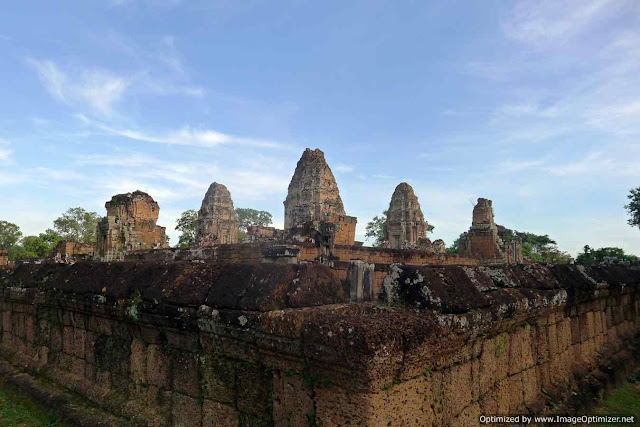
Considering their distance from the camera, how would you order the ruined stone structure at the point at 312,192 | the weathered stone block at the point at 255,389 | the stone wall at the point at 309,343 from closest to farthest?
1. the stone wall at the point at 309,343
2. the weathered stone block at the point at 255,389
3. the ruined stone structure at the point at 312,192

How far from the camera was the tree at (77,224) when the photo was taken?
54191 mm

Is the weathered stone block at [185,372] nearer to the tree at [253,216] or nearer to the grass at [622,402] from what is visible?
the grass at [622,402]

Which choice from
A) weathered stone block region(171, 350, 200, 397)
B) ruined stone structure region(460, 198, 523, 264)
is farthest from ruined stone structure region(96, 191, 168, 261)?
weathered stone block region(171, 350, 200, 397)

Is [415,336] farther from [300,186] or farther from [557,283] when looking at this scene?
[300,186]

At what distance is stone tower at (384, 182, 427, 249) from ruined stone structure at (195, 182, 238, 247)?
15.2 metres

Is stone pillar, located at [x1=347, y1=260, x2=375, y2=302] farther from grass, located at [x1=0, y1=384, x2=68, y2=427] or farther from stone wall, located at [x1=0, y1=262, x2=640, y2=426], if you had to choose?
grass, located at [x1=0, y1=384, x2=68, y2=427]

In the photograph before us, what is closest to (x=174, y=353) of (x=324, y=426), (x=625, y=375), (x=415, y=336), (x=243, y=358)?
(x=243, y=358)

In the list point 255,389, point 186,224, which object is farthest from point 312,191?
point 255,389

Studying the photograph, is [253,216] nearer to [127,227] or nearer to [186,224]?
[186,224]

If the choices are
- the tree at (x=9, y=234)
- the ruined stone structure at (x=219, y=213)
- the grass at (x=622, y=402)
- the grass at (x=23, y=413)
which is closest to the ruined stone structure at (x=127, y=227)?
the ruined stone structure at (x=219, y=213)

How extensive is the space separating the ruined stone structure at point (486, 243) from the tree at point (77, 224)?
51925mm

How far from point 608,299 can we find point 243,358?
5304mm

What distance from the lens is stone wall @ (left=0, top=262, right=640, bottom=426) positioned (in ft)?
6.44

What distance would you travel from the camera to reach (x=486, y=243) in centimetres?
1653
